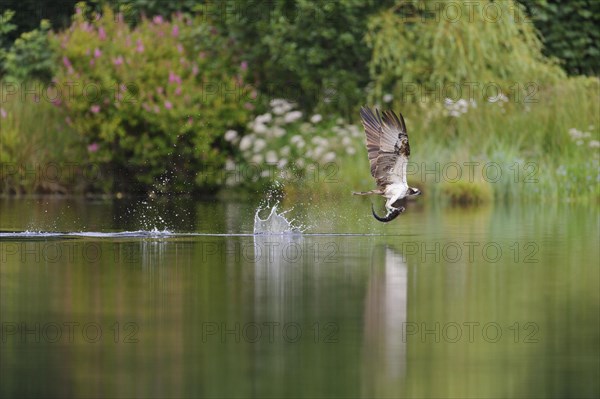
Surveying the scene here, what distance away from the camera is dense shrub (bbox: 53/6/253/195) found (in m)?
24.5

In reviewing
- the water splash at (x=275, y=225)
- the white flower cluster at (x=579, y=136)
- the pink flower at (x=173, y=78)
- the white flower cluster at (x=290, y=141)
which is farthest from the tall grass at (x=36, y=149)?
the white flower cluster at (x=579, y=136)

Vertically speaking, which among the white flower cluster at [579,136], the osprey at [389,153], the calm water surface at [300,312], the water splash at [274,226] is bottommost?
the calm water surface at [300,312]

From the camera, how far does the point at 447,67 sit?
84.7 ft

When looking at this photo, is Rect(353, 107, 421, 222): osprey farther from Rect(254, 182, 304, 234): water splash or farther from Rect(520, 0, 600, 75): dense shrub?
Rect(520, 0, 600, 75): dense shrub

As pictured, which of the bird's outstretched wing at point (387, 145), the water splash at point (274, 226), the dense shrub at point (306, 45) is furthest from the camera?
the dense shrub at point (306, 45)

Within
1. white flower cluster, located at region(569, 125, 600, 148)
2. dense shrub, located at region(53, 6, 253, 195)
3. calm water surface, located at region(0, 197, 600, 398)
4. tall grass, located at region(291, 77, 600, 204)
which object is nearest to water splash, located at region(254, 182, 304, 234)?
calm water surface, located at region(0, 197, 600, 398)

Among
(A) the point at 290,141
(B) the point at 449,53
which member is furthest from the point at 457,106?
(A) the point at 290,141

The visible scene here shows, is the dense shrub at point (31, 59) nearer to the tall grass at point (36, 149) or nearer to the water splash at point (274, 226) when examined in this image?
the tall grass at point (36, 149)

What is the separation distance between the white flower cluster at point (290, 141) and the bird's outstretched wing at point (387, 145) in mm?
9757

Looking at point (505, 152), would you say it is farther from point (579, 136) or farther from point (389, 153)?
point (389, 153)

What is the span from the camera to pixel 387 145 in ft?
45.9

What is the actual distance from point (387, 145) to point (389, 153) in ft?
0.34

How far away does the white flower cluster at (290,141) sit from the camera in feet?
79.8

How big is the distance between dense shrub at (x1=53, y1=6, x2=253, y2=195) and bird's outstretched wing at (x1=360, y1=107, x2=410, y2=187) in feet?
34.0
